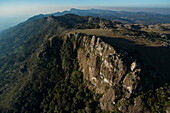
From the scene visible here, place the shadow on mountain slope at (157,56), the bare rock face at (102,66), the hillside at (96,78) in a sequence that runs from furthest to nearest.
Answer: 1. the bare rock face at (102,66)
2. the shadow on mountain slope at (157,56)
3. the hillside at (96,78)

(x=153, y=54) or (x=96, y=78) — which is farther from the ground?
(x=153, y=54)

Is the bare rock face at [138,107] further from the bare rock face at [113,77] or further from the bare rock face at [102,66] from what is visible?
the bare rock face at [102,66]

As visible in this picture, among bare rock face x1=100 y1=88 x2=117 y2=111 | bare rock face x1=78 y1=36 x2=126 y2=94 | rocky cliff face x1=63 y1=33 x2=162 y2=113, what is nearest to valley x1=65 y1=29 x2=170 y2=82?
rocky cliff face x1=63 y1=33 x2=162 y2=113

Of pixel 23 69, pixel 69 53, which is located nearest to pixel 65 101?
pixel 69 53

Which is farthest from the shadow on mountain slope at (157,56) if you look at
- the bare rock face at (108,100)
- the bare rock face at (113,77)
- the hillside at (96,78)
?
the bare rock face at (108,100)

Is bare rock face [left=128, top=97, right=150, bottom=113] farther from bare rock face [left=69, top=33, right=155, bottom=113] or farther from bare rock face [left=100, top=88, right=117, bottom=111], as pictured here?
bare rock face [left=100, top=88, right=117, bottom=111]

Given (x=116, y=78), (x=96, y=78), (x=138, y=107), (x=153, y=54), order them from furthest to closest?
(x=96, y=78) → (x=153, y=54) → (x=116, y=78) → (x=138, y=107)

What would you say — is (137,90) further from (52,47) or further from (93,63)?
(52,47)

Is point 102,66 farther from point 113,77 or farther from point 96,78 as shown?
point 96,78

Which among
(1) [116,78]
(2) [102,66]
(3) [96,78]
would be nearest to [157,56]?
(1) [116,78]
